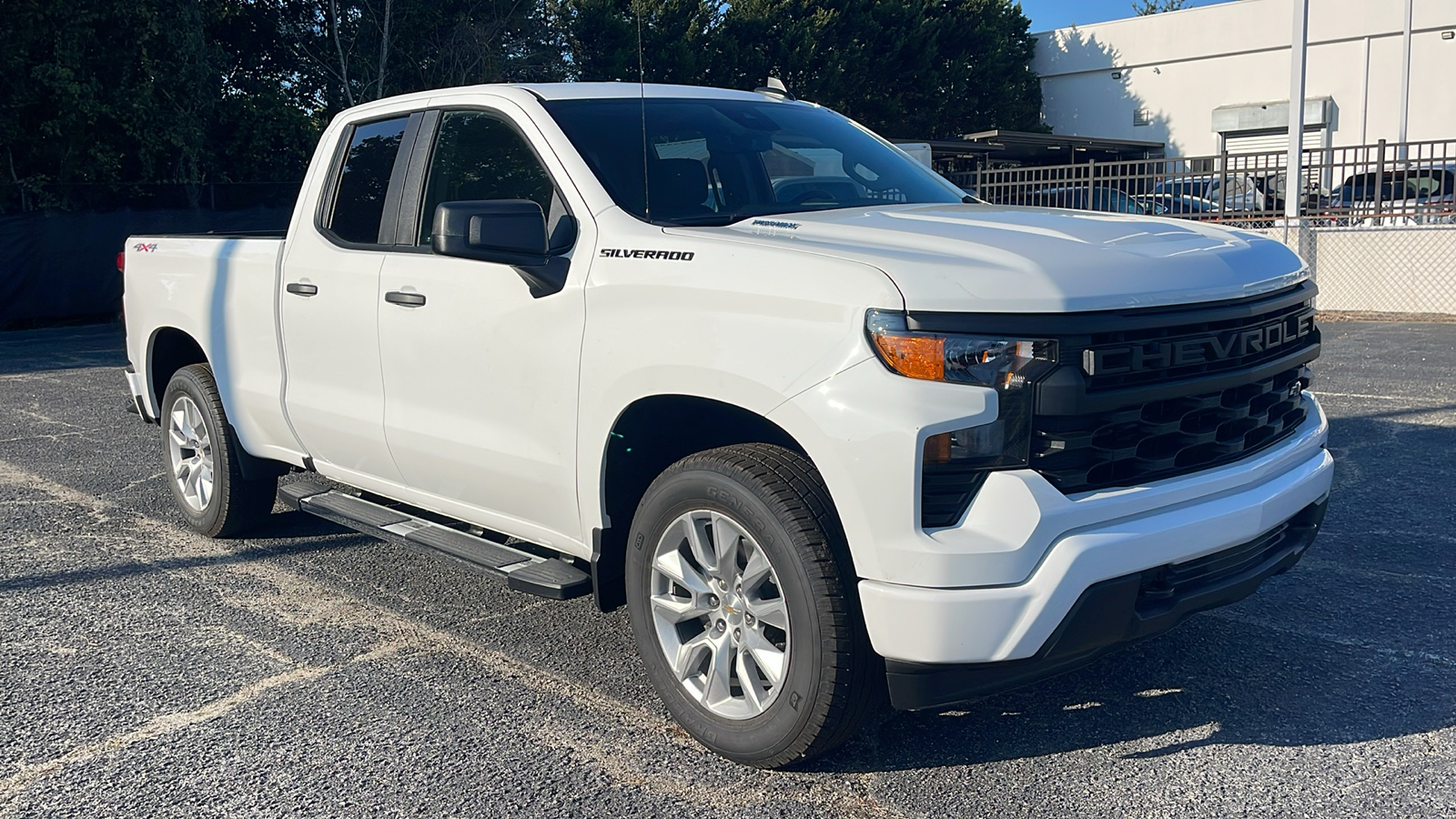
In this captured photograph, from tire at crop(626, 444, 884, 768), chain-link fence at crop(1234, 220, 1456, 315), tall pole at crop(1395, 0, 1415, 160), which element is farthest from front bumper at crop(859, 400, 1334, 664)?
tall pole at crop(1395, 0, 1415, 160)

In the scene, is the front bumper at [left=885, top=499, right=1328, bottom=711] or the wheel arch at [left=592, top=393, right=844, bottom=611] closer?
the front bumper at [left=885, top=499, right=1328, bottom=711]

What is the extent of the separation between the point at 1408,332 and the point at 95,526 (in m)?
13.3

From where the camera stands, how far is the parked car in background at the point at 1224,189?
16.5 meters

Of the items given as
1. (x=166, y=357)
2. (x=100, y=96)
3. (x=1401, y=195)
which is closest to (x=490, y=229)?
(x=166, y=357)

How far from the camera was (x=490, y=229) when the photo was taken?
3561mm

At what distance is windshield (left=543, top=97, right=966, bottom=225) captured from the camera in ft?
13.2

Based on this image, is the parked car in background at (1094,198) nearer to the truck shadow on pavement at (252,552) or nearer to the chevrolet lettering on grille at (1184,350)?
the truck shadow on pavement at (252,552)

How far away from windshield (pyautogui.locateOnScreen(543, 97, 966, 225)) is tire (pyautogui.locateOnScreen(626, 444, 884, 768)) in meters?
1.01

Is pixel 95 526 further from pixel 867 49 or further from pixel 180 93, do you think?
pixel 867 49

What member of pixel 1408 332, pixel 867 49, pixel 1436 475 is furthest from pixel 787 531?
pixel 867 49

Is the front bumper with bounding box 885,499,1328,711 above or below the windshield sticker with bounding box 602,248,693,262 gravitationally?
below

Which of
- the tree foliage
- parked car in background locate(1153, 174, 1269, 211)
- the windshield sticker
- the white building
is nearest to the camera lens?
the windshield sticker

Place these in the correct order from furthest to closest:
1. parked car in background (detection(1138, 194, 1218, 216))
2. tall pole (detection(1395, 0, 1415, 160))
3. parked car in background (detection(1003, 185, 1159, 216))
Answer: tall pole (detection(1395, 0, 1415, 160)) < parked car in background (detection(1003, 185, 1159, 216)) < parked car in background (detection(1138, 194, 1218, 216))

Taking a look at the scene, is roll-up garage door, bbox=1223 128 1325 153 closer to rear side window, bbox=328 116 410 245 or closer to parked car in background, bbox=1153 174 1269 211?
parked car in background, bbox=1153 174 1269 211
